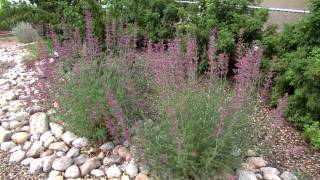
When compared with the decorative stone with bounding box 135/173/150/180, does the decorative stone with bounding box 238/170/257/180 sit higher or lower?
higher

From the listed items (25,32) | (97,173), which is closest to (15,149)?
(97,173)

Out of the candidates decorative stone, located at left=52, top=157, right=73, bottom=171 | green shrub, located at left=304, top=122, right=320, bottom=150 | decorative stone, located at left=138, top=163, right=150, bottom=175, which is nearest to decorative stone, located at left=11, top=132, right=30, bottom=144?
decorative stone, located at left=52, top=157, right=73, bottom=171

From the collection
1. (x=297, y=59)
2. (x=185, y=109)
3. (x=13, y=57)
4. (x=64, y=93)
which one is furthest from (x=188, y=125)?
(x=13, y=57)

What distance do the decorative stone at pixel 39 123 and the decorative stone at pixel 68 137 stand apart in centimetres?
34

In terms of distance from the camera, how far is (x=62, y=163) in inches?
147

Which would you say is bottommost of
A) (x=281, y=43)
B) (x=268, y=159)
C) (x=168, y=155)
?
(x=268, y=159)

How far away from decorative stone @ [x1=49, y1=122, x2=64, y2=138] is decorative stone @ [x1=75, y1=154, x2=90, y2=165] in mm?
477

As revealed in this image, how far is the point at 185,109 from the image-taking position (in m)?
3.09

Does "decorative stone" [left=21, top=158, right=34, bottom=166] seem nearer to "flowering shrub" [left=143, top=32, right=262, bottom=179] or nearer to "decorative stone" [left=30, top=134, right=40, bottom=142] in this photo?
"decorative stone" [left=30, top=134, right=40, bottom=142]

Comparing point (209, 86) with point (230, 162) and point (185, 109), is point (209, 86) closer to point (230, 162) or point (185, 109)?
point (185, 109)

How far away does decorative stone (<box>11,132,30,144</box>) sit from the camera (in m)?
4.24

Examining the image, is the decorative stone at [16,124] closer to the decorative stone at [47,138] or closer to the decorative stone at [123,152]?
the decorative stone at [47,138]

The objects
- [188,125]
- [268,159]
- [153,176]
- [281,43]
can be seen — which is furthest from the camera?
[281,43]

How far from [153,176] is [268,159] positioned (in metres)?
1.11
